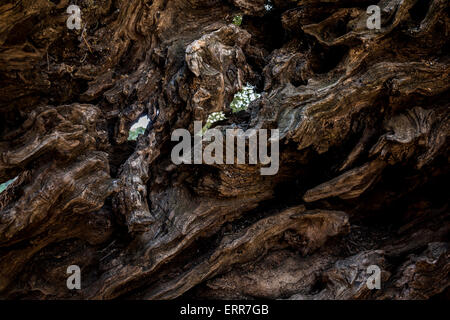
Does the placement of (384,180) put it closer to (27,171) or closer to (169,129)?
(169,129)

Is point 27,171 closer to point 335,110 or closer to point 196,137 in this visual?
point 196,137

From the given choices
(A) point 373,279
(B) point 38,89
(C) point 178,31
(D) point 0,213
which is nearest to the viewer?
(D) point 0,213

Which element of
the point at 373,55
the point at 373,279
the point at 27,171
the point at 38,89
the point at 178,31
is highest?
the point at 178,31

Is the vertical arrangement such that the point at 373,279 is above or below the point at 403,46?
below

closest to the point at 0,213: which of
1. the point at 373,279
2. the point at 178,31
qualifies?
the point at 178,31

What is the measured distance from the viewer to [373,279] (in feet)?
21.0

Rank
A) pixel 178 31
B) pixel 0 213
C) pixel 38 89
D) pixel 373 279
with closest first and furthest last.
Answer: pixel 0 213 < pixel 38 89 < pixel 373 279 < pixel 178 31

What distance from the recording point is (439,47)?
6766 millimetres

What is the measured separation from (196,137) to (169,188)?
100 cm

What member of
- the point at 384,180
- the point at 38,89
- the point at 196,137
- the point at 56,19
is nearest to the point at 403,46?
the point at 384,180

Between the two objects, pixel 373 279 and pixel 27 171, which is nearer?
pixel 27 171

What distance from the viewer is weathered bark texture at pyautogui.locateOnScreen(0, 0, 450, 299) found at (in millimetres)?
6039

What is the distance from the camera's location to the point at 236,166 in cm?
644

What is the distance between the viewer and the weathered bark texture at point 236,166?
6039 millimetres
